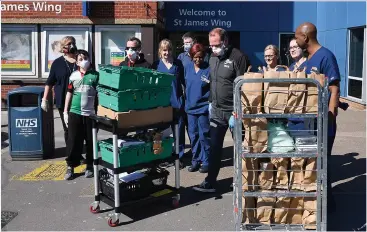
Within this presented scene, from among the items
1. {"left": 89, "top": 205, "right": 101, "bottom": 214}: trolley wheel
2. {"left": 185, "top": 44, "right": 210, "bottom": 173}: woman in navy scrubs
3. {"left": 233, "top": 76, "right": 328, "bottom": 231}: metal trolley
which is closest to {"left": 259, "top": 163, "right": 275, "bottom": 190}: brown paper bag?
{"left": 233, "top": 76, "right": 328, "bottom": 231}: metal trolley

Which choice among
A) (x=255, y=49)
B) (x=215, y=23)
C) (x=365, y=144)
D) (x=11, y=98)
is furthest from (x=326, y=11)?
(x=11, y=98)

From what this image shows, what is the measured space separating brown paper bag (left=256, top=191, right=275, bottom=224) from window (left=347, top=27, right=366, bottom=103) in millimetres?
10338

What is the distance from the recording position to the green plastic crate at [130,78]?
15.2 ft

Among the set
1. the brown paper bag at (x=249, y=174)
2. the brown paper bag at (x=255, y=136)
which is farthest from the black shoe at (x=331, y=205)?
the brown paper bag at (x=255, y=136)

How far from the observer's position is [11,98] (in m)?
7.46

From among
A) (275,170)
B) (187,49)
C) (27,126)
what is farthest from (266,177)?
(27,126)

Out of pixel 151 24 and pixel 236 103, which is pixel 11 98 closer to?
pixel 236 103

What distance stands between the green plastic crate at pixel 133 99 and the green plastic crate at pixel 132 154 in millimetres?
421

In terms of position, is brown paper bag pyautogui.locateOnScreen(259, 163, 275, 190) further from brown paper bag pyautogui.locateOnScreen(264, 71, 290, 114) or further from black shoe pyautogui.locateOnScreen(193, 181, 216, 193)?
black shoe pyautogui.locateOnScreen(193, 181, 216, 193)

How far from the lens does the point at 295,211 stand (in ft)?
13.0

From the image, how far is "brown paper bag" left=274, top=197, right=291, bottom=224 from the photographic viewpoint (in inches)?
155

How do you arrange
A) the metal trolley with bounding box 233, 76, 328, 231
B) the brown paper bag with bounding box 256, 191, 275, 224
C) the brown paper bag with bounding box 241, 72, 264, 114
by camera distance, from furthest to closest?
the brown paper bag with bounding box 256, 191, 275, 224
the brown paper bag with bounding box 241, 72, 264, 114
the metal trolley with bounding box 233, 76, 328, 231

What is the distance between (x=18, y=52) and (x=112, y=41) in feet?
8.97

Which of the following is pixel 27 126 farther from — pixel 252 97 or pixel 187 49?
pixel 252 97
